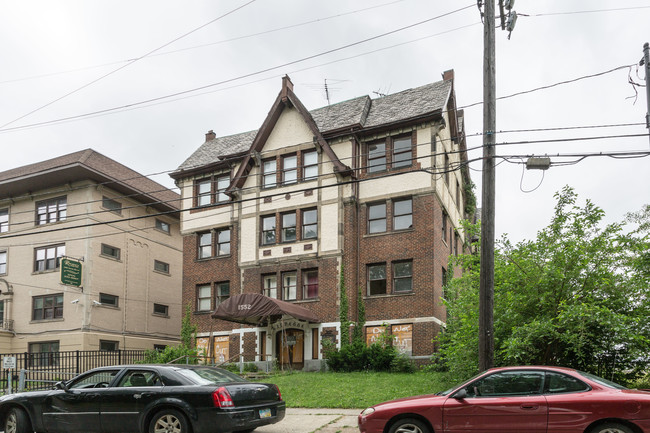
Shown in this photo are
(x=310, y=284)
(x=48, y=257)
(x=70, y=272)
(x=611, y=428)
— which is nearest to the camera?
(x=611, y=428)

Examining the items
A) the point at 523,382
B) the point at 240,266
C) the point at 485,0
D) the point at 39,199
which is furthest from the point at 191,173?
the point at 523,382

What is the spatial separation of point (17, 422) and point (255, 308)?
13725 millimetres

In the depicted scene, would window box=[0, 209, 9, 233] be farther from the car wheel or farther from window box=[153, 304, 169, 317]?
the car wheel

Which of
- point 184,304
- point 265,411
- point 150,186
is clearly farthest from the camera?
point 150,186

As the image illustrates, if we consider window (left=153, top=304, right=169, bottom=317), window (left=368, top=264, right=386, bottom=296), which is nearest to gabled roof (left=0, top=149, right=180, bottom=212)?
window (left=153, top=304, right=169, bottom=317)

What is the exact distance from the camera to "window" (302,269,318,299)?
2803cm

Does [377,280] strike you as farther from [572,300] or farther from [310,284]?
[572,300]

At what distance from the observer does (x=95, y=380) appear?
1138cm

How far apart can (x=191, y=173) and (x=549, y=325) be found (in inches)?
924

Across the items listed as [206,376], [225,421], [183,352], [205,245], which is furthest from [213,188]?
[225,421]

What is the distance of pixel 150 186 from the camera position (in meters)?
39.9

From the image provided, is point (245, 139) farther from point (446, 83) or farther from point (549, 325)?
point (549, 325)

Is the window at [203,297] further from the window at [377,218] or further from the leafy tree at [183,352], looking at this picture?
the window at [377,218]

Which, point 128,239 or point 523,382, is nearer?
point 523,382
